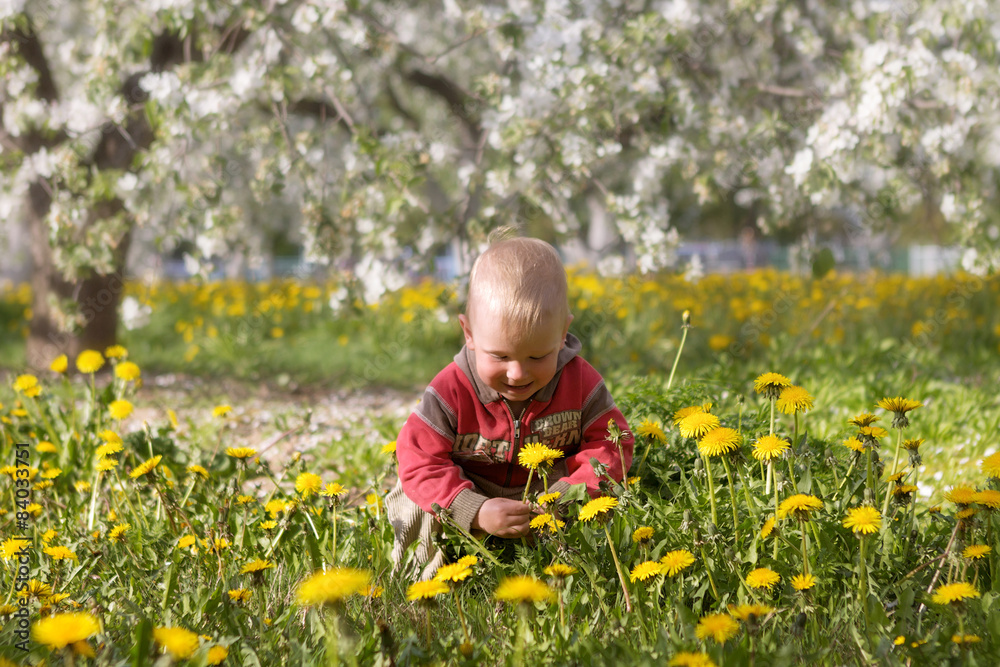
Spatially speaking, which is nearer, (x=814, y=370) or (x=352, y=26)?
(x=352, y=26)

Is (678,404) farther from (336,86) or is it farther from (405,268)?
(336,86)

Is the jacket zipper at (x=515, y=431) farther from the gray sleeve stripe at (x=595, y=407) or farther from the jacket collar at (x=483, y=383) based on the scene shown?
the gray sleeve stripe at (x=595, y=407)

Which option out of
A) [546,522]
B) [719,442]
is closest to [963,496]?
[719,442]

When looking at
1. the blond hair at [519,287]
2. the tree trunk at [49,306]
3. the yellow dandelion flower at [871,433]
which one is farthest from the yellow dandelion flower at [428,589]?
the tree trunk at [49,306]

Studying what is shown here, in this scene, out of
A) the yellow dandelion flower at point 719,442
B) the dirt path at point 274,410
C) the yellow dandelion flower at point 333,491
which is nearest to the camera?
the yellow dandelion flower at point 719,442

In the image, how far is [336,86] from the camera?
3840mm

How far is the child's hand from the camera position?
182 cm

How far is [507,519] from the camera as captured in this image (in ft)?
5.98

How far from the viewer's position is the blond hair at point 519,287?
1.81 metres

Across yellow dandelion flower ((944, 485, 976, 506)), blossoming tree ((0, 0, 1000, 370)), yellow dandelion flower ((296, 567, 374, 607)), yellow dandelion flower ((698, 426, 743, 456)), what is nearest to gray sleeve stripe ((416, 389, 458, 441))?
yellow dandelion flower ((698, 426, 743, 456))

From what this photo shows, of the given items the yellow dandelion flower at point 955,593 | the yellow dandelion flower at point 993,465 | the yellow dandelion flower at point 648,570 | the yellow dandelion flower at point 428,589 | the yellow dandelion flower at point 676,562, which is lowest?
the yellow dandelion flower at point 955,593

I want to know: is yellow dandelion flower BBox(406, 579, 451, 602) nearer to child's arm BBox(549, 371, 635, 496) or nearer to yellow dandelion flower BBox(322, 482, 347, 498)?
yellow dandelion flower BBox(322, 482, 347, 498)

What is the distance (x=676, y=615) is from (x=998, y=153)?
18.9 feet

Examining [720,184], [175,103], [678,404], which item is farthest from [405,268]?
[678,404]
